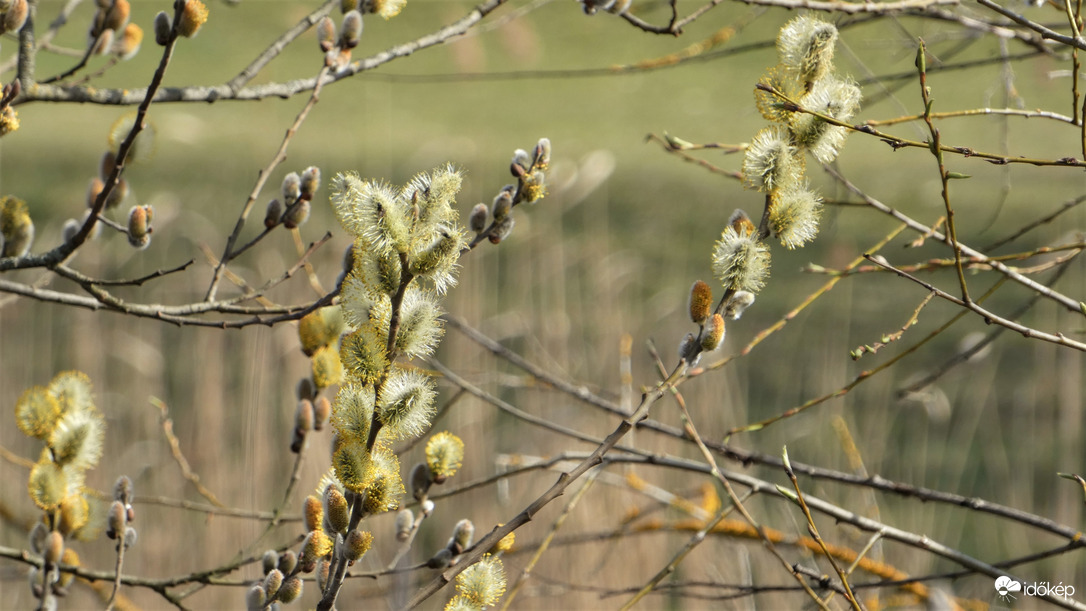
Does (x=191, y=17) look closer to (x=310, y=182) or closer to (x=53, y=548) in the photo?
(x=310, y=182)

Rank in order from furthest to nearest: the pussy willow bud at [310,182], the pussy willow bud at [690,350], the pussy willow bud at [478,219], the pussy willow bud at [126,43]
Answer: the pussy willow bud at [126,43] < the pussy willow bud at [310,182] < the pussy willow bud at [478,219] < the pussy willow bud at [690,350]

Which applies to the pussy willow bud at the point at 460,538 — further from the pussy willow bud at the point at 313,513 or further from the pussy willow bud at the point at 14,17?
the pussy willow bud at the point at 14,17

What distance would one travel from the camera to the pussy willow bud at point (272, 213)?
33.1 inches

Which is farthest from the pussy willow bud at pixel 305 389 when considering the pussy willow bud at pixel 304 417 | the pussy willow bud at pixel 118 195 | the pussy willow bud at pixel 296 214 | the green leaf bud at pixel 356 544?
the green leaf bud at pixel 356 544

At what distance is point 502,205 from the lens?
727mm

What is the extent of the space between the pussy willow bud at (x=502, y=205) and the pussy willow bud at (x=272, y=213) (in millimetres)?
229

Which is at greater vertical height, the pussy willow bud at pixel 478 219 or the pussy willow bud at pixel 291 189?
the pussy willow bud at pixel 291 189

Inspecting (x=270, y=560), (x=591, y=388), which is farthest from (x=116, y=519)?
(x=591, y=388)

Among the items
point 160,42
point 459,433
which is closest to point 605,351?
point 459,433

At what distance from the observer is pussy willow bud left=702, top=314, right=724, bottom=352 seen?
0.60 meters

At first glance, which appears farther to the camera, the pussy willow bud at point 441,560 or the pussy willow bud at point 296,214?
the pussy willow bud at point 296,214

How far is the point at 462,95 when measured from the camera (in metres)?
9.52

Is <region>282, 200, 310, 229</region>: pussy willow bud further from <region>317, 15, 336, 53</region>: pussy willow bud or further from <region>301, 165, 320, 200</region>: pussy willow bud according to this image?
<region>317, 15, 336, 53</region>: pussy willow bud

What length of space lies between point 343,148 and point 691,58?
675 cm
